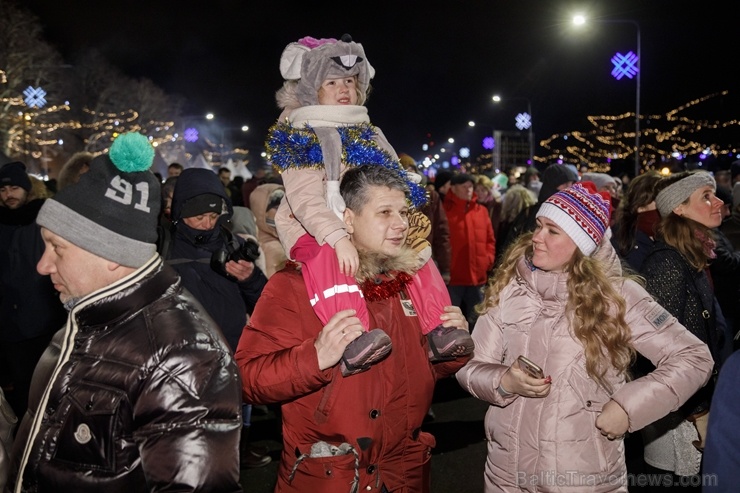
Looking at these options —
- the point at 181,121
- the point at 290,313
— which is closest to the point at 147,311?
the point at 290,313

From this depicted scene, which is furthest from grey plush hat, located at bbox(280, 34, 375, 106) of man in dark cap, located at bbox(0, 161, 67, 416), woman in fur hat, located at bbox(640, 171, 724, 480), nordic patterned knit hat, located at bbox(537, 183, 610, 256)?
man in dark cap, located at bbox(0, 161, 67, 416)

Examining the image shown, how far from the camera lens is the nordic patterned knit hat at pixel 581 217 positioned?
352cm

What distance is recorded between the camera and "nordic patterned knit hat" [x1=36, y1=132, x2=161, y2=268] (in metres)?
2.33

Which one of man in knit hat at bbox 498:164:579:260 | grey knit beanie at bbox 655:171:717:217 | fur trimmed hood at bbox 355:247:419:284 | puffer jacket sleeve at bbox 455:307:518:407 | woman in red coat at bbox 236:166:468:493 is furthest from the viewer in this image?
man in knit hat at bbox 498:164:579:260

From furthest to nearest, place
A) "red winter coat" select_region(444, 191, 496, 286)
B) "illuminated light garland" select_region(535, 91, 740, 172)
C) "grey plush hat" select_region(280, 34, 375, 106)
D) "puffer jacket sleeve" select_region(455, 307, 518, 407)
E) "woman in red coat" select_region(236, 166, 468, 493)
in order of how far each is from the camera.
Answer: "illuminated light garland" select_region(535, 91, 740, 172)
"red winter coat" select_region(444, 191, 496, 286)
"grey plush hat" select_region(280, 34, 375, 106)
"puffer jacket sleeve" select_region(455, 307, 518, 407)
"woman in red coat" select_region(236, 166, 468, 493)

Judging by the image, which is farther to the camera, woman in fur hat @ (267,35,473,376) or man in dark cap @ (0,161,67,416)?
man in dark cap @ (0,161,67,416)

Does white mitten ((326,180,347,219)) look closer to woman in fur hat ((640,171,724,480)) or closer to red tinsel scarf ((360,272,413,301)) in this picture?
red tinsel scarf ((360,272,413,301))

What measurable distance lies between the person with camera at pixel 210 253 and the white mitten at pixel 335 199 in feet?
→ 6.16

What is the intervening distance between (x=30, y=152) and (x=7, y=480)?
160 ft

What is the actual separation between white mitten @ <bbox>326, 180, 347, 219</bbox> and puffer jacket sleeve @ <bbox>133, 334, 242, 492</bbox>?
1.18m

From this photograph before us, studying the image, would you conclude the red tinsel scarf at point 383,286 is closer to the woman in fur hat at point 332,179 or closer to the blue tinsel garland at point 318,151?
the woman in fur hat at point 332,179

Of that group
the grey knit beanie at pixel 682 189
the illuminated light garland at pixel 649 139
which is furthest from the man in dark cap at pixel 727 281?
the illuminated light garland at pixel 649 139

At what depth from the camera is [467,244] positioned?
9.59 m

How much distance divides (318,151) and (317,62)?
581 millimetres
